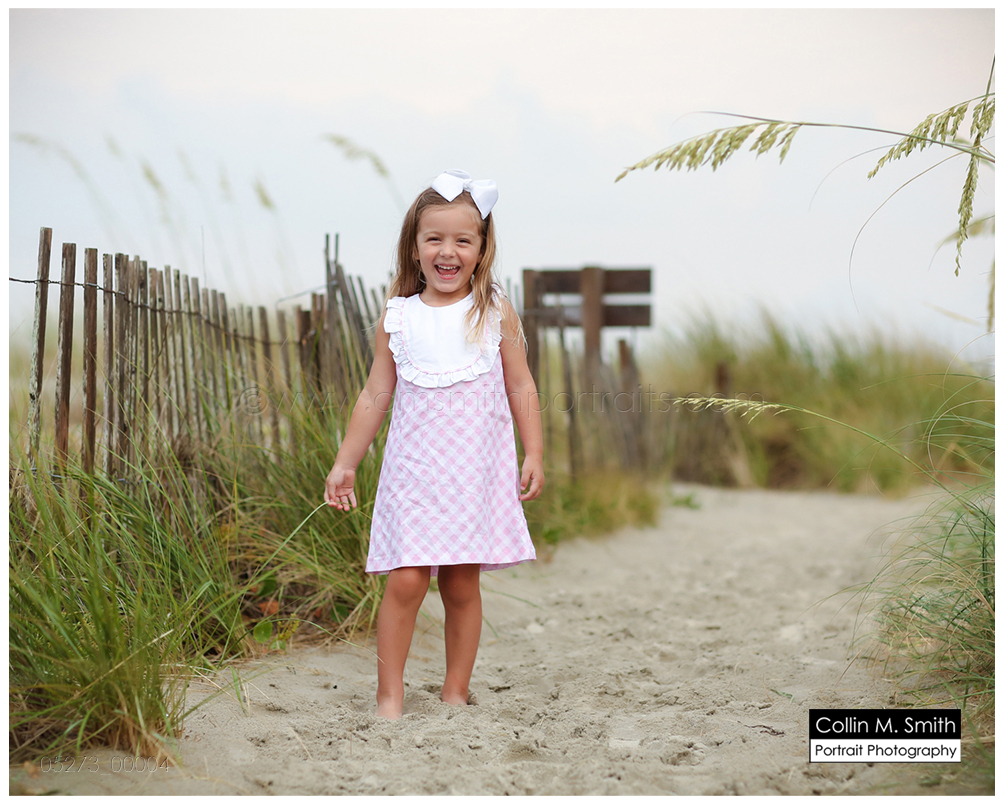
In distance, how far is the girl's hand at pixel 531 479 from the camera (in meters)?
2.37

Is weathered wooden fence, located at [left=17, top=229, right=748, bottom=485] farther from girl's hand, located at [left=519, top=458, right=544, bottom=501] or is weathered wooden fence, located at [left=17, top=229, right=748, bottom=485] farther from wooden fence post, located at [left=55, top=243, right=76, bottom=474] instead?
girl's hand, located at [left=519, top=458, right=544, bottom=501]

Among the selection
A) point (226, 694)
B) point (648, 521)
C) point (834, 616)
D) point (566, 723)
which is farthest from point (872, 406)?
point (226, 694)

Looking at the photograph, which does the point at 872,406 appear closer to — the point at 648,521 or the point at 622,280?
the point at 622,280

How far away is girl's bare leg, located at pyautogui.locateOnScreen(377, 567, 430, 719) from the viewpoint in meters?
2.27

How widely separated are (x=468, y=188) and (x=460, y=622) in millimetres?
1217

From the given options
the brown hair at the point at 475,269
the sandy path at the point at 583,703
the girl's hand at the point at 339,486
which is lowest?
the sandy path at the point at 583,703

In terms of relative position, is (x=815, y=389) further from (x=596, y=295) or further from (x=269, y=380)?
(x=269, y=380)

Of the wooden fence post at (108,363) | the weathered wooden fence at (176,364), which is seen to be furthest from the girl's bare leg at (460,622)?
the wooden fence post at (108,363)

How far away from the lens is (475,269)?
2.43 meters

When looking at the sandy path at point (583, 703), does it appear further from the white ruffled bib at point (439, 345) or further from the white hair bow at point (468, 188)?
the white hair bow at point (468, 188)

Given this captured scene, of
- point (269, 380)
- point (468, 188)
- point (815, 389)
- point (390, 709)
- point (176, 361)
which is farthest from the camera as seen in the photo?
point (815, 389)

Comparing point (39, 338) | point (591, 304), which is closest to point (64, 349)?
point (39, 338)

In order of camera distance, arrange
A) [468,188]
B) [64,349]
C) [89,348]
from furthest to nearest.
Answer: [89,348]
[64,349]
[468,188]

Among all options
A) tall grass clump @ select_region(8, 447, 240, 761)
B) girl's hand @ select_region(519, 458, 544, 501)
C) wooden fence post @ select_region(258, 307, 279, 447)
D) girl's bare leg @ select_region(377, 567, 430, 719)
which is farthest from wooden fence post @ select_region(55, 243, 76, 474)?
girl's hand @ select_region(519, 458, 544, 501)
